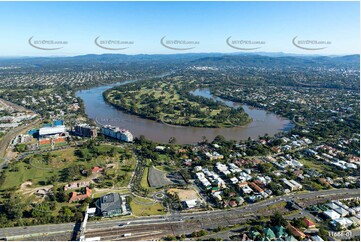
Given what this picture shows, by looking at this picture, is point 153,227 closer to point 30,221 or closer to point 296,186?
point 30,221

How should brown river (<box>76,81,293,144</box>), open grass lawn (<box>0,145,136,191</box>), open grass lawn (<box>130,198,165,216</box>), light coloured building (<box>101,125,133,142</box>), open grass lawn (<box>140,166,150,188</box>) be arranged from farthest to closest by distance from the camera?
brown river (<box>76,81,293,144</box>)
light coloured building (<box>101,125,133,142</box>)
open grass lawn (<box>0,145,136,191</box>)
open grass lawn (<box>140,166,150,188</box>)
open grass lawn (<box>130,198,165,216</box>)

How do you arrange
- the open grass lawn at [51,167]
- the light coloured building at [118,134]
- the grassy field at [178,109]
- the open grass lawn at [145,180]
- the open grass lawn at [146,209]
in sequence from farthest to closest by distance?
the grassy field at [178,109] → the light coloured building at [118,134] → the open grass lawn at [51,167] → the open grass lawn at [145,180] → the open grass lawn at [146,209]

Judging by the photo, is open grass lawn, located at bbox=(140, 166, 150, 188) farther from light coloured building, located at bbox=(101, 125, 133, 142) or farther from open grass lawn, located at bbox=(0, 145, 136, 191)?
light coloured building, located at bbox=(101, 125, 133, 142)

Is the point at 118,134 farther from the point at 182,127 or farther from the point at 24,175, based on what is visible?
the point at 24,175

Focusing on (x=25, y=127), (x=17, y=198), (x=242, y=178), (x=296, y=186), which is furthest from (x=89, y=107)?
(x=296, y=186)

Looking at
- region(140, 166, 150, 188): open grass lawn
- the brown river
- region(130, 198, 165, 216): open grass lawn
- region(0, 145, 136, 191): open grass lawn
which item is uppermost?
region(0, 145, 136, 191): open grass lawn

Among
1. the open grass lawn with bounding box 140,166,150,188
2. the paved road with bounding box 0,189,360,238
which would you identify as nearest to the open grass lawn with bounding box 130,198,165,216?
the paved road with bounding box 0,189,360,238

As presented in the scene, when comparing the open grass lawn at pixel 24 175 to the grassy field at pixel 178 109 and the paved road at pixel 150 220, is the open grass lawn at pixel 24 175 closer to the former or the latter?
the paved road at pixel 150 220

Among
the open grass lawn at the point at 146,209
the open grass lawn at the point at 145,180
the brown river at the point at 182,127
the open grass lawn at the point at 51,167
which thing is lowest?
the brown river at the point at 182,127

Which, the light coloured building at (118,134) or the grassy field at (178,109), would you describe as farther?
the grassy field at (178,109)

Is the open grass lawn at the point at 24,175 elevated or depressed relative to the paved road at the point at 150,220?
elevated

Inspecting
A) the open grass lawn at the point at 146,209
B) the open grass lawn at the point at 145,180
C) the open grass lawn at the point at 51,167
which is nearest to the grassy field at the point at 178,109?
the open grass lawn at the point at 51,167

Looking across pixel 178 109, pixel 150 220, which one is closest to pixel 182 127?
pixel 178 109
